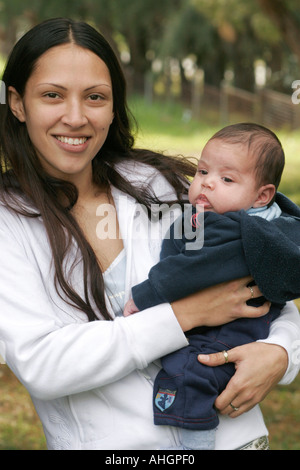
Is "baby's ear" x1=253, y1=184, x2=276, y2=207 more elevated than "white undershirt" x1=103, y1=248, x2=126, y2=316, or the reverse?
"baby's ear" x1=253, y1=184, x2=276, y2=207

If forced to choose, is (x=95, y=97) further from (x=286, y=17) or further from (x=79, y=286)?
(x=286, y=17)

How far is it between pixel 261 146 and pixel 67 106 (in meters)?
0.68

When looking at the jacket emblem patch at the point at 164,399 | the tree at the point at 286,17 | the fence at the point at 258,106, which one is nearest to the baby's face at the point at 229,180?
the jacket emblem patch at the point at 164,399

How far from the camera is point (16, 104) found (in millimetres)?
2316

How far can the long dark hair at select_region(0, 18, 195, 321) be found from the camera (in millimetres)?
2158

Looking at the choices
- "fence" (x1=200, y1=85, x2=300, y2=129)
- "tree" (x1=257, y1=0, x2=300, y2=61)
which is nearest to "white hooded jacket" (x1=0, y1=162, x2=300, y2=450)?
"tree" (x1=257, y1=0, x2=300, y2=61)

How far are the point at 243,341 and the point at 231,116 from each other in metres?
20.1

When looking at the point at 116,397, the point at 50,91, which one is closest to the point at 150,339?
the point at 116,397

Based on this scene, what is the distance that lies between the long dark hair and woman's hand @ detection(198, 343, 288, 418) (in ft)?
1.44

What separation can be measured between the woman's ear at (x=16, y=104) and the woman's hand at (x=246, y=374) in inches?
41.3

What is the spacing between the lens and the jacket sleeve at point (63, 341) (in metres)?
1.94

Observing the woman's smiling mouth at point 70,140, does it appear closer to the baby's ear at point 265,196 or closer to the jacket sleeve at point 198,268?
the jacket sleeve at point 198,268

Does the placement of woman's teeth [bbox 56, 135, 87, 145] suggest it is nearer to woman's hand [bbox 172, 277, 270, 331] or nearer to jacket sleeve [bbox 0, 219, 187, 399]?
jacket sleeve [bbox 0, 219, 187, 399]
